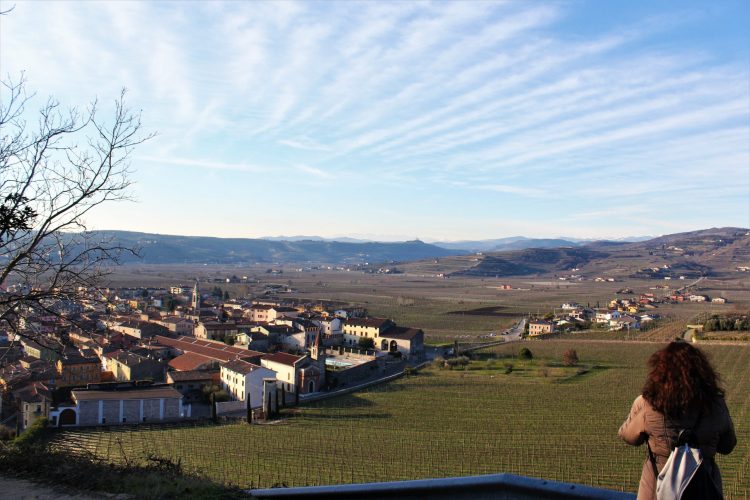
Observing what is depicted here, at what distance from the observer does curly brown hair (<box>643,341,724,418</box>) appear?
270 cm

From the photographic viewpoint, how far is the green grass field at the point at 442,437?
45.1 ft

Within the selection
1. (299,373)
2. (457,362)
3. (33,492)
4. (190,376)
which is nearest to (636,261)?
(457,362)

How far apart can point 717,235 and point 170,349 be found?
21144 centimetres

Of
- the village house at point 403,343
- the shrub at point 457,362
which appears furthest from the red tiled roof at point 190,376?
the village house at point 403,343

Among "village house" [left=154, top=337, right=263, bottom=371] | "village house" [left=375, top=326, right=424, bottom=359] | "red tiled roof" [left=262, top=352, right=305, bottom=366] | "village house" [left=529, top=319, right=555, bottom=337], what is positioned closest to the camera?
"red tiled roof" [left=262, top=352, right=305, bottom=366]

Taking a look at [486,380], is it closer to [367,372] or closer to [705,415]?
[367,372]

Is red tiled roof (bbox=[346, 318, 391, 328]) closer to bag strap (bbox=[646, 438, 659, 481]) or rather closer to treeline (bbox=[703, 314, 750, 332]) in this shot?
treeline (bbox=[703, 314, 750, 332])

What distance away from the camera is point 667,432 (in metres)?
2.74

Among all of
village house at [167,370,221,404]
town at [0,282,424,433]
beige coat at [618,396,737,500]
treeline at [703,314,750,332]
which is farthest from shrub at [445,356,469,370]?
beige coat at [618,396,737,500]

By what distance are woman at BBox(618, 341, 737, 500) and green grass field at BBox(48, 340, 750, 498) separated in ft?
25.7

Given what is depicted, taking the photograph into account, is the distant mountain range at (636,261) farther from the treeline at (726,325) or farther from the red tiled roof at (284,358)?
the red tiled roof at (284,358)

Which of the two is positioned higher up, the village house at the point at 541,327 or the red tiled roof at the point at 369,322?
the red tiled roof at the point at 369,322

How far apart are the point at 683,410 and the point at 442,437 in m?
15.7

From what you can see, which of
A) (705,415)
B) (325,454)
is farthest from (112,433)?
(705,415)
